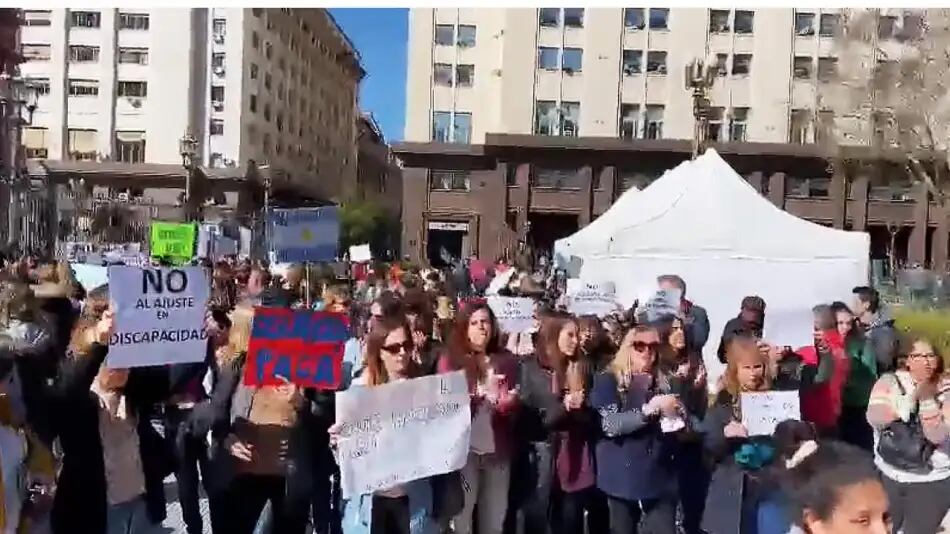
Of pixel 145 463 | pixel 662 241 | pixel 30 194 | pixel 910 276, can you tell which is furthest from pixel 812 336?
pixel 30 194

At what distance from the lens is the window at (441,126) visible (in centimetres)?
798

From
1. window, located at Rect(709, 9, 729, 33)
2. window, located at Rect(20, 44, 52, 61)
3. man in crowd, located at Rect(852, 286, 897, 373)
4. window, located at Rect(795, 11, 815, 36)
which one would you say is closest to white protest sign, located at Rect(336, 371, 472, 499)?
window, located at Rect(709, 9, 729, 33)

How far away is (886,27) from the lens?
20.1 ft

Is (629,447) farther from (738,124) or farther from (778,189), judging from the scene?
(778,189)

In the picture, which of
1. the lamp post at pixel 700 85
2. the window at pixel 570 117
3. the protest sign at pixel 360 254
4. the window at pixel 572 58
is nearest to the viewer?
the window at pixel 572 58

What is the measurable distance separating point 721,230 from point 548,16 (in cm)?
358

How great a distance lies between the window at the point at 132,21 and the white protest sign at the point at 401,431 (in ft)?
8.51

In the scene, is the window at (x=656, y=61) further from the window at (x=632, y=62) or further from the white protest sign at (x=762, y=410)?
the white protest sign at (x=762, y=410)

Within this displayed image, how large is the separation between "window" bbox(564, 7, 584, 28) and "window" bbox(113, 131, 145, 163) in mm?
4478

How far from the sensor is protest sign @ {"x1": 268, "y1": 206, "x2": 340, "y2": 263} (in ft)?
24.3

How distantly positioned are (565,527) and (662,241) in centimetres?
455

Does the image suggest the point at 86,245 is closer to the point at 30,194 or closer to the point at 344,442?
the point at 30,194

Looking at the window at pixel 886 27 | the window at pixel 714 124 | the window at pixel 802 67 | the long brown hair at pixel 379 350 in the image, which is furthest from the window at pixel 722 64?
the long brown hair at pixel 379 350

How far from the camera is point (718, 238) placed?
8961mm
